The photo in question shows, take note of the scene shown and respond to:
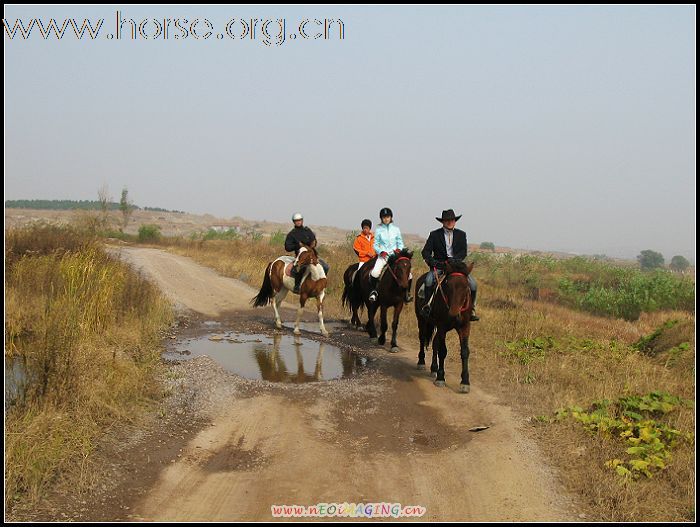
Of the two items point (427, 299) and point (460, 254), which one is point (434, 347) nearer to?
point (427, 299)

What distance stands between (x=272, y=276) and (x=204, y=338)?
2510 mm

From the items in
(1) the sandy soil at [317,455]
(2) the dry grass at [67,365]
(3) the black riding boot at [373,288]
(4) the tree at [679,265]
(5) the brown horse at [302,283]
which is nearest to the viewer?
(1) the sandy soil at [317,455]

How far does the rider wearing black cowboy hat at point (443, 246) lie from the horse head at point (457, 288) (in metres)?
0.41

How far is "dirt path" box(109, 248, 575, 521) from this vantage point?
17.2 ft

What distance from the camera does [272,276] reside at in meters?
14.6

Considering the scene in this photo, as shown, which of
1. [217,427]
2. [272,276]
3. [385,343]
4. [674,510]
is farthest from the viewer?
[272,276]

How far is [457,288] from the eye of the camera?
355 inches

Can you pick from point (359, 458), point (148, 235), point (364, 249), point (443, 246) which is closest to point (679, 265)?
point (148, 235)

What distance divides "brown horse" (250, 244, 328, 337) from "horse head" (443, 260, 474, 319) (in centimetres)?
488

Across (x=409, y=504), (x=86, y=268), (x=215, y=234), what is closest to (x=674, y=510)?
(x=409, y=504)

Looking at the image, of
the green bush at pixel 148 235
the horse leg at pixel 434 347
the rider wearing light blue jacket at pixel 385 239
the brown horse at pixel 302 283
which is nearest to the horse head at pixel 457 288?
the horse leg at pixel 434 347

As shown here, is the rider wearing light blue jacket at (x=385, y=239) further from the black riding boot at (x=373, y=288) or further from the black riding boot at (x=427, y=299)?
the black riding boot at (x=427, y=299)

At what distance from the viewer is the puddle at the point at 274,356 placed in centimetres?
997

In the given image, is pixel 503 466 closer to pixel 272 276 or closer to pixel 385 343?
pixel 385 343
